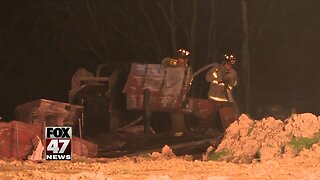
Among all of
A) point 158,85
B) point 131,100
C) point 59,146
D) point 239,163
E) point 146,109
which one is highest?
point 158,85

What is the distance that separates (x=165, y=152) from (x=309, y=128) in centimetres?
294

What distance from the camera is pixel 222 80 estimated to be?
18.2 m

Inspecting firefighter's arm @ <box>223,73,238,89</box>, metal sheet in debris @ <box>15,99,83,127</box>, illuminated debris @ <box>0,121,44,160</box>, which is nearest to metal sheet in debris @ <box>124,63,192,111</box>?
firefighter's arm @ <box>223,73,238,89</box>

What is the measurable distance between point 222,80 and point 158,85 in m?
1.78

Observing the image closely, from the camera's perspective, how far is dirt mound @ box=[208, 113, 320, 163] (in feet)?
33.5

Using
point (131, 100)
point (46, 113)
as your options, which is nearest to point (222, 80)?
point (131, 100)

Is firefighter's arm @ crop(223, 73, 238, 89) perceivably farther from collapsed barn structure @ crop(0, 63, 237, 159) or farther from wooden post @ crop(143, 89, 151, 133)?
wooden post @ crop(143, 89, 151, 133)

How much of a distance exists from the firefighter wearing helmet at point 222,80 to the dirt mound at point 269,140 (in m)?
6.69

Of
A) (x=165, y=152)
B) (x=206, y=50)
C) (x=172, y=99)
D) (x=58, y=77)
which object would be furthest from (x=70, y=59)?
(x=165, y=152)

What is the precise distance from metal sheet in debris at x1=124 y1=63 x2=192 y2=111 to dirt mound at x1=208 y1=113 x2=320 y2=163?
6.41m

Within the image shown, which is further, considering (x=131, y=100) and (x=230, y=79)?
(x=131, y=100)

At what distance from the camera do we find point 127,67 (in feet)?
64.3

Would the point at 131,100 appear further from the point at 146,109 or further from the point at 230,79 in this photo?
the point at 230,79

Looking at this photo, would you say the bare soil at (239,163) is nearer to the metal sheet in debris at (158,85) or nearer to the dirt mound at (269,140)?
the dirt mound at (269,140)
